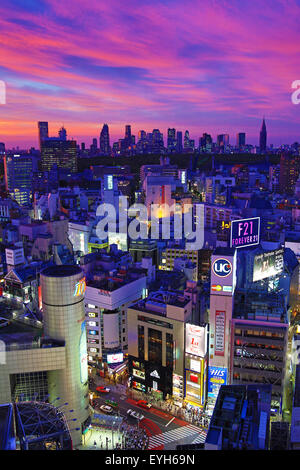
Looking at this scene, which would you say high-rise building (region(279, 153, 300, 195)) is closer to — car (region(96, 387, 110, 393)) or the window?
the window

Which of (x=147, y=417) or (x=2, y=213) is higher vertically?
(x=2, y=213)

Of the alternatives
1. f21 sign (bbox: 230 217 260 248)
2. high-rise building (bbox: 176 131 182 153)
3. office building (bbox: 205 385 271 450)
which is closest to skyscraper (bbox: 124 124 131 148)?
high-rise building (bbox: 176 131 182 153)

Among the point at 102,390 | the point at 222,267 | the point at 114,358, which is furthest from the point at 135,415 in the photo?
the point at 222,267

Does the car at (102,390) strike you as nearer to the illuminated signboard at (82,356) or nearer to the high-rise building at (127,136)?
the illuminated signboard at (82,356)

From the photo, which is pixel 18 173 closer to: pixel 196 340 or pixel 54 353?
pixel 196 340

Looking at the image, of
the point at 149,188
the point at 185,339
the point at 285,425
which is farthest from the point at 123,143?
the point at 285,425
